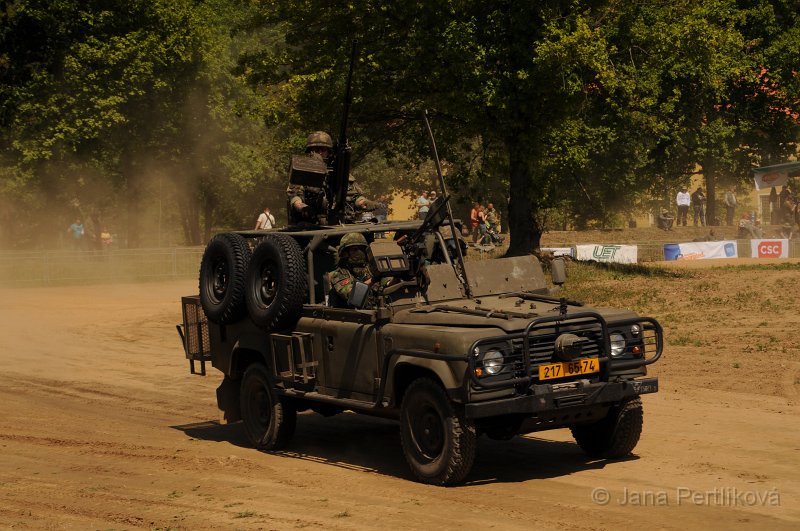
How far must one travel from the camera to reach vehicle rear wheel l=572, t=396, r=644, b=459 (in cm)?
1091

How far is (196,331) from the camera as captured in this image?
45.5 feet

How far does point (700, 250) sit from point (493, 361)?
33545 mm

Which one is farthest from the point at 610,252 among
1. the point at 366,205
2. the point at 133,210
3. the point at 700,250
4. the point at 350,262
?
the point at 350,262

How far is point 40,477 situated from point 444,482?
3983 mm

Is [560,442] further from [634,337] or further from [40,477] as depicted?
[40,477]

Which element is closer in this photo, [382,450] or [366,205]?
[382,450]

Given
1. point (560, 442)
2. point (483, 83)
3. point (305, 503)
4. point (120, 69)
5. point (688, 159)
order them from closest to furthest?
1. point (305, 503)
2. point (560, 442)
3. point (483, 83)
4. point (120, 69)
5. point (688, 159)

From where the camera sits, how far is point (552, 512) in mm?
9086

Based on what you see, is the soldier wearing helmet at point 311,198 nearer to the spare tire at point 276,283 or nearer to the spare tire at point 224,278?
the spare tire at point 224,278

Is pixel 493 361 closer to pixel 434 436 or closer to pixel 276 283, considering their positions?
pixel 434 436

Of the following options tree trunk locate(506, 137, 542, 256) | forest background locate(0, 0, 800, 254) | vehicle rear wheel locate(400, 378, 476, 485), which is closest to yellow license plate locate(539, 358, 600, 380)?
vehicle rear wheel locate(400, 378, 476, 485)

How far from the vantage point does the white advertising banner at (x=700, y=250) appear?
137 feet

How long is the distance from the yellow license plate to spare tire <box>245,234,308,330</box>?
9.42 feet

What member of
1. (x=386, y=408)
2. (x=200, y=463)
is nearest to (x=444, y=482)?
(x=386, y=408)
